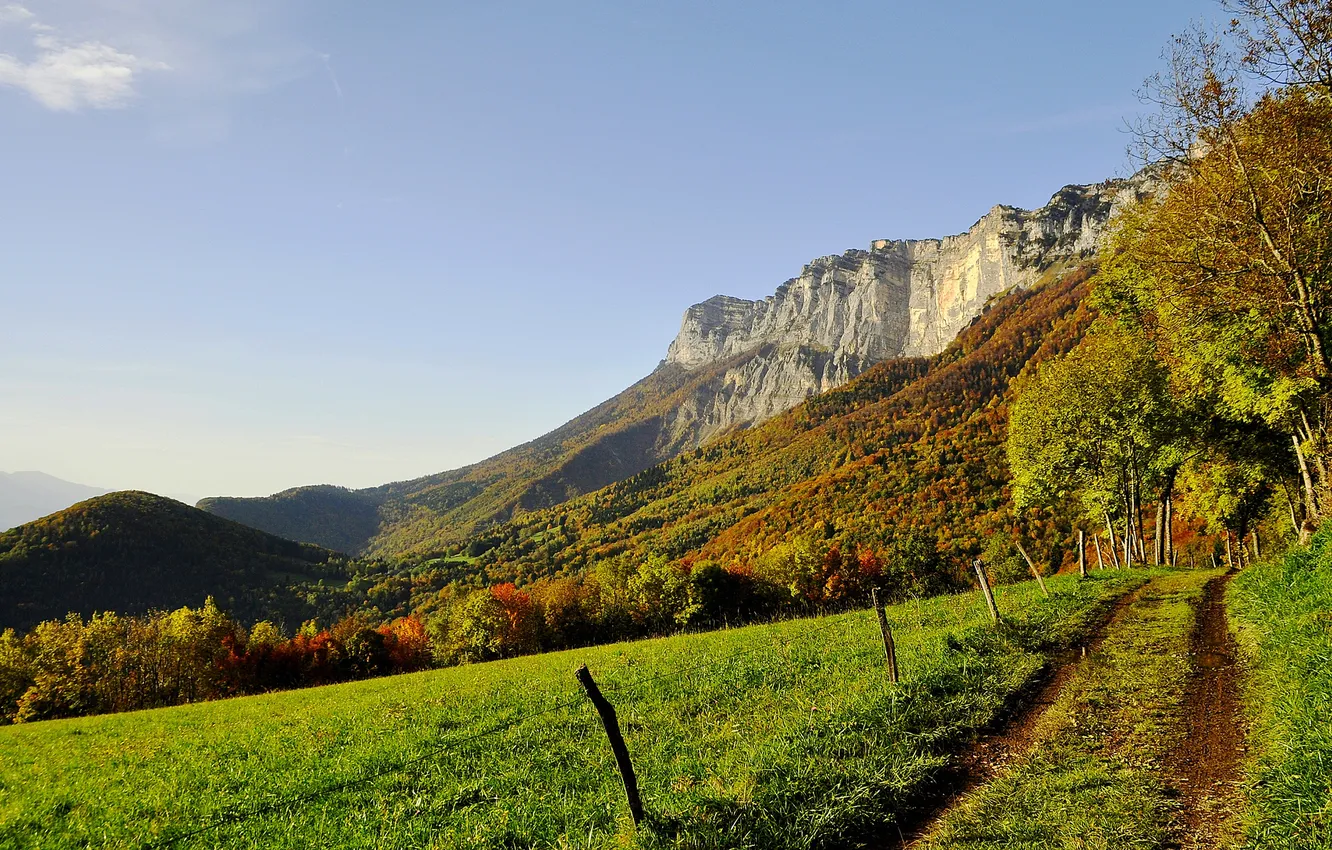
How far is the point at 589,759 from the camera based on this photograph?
12047mm

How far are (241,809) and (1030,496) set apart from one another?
40139 mm

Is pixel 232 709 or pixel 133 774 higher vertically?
pixel 133 774

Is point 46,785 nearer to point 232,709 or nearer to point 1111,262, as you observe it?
point 232,709

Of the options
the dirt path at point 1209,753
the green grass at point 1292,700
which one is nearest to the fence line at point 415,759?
the dirt path at point 1209,753

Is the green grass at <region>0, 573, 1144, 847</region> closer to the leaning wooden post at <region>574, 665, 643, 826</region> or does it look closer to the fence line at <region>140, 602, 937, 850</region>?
the fence line at <region>140, 602, 937, 850</region>

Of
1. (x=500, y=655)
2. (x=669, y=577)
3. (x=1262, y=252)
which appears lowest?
(x=500, y=655)

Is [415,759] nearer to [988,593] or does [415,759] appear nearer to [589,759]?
[589,759]

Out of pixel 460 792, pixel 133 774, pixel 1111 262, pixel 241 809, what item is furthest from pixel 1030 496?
pixel 133 774

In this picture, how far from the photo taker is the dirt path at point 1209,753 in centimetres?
696

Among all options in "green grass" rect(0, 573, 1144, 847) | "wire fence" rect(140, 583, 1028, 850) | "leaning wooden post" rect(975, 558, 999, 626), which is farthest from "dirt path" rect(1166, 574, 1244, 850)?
"wire fence" rect(140, 583, 1028, 850)

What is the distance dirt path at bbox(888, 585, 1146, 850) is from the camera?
808 cm

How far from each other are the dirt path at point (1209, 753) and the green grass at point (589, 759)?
292 centimetres

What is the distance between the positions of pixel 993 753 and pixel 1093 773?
5.42 feet

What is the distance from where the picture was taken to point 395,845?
8.80 meters
